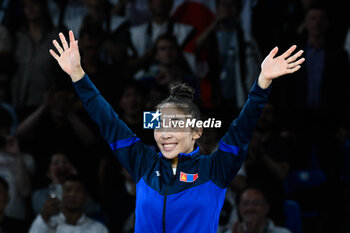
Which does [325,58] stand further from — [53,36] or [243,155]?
[243,155]

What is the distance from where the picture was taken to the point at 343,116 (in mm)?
5746

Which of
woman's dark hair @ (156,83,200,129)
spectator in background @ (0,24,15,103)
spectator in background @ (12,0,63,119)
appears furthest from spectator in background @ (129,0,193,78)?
woman's dark hair @ (156,83,200,129)

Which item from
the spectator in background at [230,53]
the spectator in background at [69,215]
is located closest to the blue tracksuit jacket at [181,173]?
the spectator in background at [69,215]

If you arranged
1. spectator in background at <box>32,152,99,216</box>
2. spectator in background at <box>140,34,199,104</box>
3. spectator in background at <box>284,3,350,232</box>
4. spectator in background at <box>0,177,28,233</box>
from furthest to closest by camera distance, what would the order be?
spectator in background at <box>140,34,199,104</box> → spectator in background at <box>284,3,350,232</box> → spectator in background at <box>32,152,99,216</box> → spectator in background at <box>0,177,28,233</box>

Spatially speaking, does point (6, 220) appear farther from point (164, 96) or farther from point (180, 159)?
point (180, 159)

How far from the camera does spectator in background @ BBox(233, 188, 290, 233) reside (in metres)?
4.95

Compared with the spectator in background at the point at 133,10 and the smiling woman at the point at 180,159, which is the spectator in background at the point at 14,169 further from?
the smiling woman at the point at 180,159

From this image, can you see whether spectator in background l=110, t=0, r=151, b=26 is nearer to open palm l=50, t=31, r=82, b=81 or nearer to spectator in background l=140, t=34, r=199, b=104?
spectator in background l=140, t=34, r=199, b=104

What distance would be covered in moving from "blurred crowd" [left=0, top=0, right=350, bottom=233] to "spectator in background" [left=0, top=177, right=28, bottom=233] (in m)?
0.01

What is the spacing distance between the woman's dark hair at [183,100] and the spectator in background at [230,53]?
3.00 metres

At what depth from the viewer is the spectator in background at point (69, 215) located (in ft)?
16.7

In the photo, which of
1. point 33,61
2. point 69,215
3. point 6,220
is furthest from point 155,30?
point 6,220

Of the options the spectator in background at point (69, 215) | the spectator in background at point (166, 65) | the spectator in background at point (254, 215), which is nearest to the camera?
the spectator in background at point (254, 215)

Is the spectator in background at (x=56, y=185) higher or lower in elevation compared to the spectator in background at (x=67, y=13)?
lower
